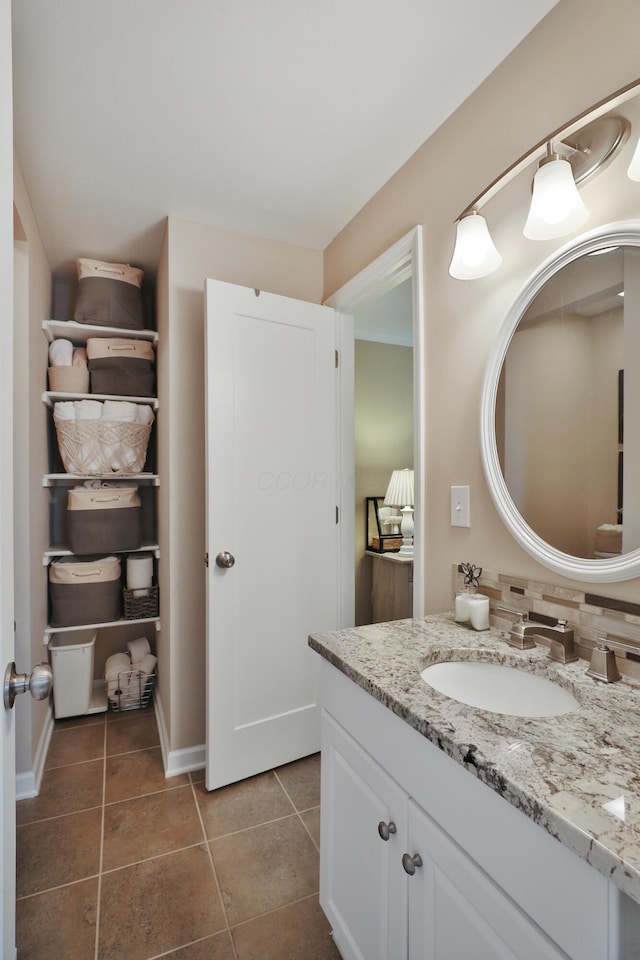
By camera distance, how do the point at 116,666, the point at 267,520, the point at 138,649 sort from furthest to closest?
1. the point at 138,649
2. the point at 116,666
3. the point at 267,520

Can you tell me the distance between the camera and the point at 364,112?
5.02 ft

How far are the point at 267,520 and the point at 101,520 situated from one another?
971mm

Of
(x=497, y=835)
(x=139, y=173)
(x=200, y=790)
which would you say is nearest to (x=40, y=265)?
(x=139, y=173)

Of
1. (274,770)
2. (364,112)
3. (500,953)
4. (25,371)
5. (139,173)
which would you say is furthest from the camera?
(274,770)

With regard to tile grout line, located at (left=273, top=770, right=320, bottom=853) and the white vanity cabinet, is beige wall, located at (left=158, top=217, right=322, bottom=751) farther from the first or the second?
the white vanity cabinet

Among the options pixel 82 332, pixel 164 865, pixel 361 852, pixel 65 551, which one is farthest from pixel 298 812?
pixel 82 332

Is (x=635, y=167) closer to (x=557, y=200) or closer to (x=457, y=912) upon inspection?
(x=557, y=200)

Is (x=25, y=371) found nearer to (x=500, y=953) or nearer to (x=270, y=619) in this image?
(x=270, y=619)

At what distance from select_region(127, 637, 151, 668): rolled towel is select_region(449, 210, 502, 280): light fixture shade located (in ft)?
8.53

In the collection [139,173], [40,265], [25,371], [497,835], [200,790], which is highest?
[139,173]

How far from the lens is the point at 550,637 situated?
3.65 feet

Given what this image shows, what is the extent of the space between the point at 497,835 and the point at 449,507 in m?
0.98

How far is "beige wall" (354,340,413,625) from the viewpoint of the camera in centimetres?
360

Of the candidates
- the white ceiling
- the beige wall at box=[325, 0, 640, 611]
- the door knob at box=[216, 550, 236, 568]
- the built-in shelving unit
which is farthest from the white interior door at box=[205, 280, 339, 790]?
the built-in shelving unit
